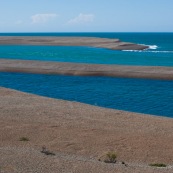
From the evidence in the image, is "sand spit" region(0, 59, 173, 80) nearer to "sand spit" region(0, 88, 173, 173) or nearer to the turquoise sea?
the turquoise sea

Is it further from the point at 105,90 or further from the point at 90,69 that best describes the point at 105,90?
the point at 90,69

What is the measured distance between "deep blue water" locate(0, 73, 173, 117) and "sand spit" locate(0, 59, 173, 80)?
1877 mm

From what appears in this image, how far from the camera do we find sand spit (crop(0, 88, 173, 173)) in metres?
12.8

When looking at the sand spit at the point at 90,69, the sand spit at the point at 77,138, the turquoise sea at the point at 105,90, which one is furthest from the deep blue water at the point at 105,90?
the sand spit at the point at 77,138

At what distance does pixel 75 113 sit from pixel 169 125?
548 cm

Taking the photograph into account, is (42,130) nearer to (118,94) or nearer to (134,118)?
(134,118)

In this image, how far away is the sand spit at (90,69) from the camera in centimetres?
4684

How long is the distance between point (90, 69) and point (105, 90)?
12721 mm

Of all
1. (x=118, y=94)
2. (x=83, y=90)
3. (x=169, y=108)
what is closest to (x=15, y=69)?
(x=83, y=90)

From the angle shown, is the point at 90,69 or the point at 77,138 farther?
the point at 90,69

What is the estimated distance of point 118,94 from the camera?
118 feet

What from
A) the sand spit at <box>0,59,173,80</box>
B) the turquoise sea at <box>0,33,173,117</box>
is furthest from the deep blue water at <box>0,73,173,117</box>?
the sand spit at <box>0,59,173,80</box>

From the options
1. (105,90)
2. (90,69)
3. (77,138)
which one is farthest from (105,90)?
(77,138)

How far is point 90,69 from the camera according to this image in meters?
50.4
